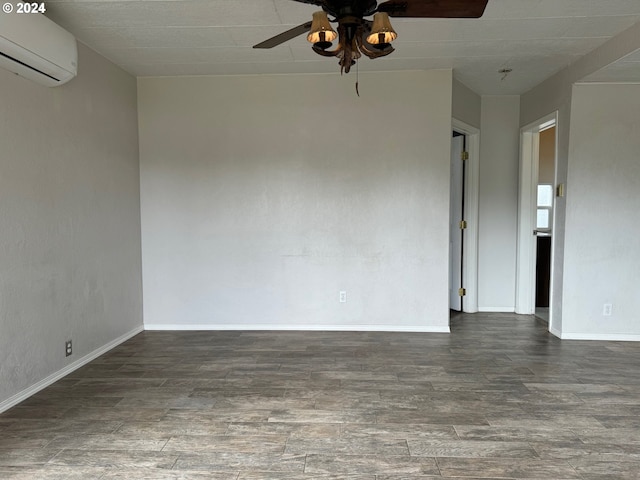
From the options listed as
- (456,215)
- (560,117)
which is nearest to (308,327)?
(456,215)

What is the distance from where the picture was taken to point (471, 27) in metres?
2.97

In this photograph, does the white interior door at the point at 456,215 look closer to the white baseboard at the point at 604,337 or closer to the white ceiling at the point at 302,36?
the white ceiling at the point at 302,36

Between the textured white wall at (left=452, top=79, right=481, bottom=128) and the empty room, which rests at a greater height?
the textured white wall at (left=452, top=79, right=481, bottom=128)

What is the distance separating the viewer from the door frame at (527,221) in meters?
4.84

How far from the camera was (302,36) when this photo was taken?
3.09 metres

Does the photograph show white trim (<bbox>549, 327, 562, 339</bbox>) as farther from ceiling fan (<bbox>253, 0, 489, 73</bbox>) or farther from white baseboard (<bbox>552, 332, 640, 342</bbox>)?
ceiling fan (<bbox>253, 0, 489, 73</bbox>)

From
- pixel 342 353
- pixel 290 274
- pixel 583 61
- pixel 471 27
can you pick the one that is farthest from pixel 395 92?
pixel 342 353

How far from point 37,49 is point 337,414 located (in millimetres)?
2948

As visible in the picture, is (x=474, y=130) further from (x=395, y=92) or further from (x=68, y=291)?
(x=68, y=291)

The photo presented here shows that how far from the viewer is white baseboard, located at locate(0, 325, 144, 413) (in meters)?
2.56

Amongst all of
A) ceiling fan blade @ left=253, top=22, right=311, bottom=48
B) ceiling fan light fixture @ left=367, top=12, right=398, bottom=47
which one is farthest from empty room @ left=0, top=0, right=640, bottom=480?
ceiling fan blade @ left=253, top=22, right=311, bottom=48

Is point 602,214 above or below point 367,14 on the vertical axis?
below

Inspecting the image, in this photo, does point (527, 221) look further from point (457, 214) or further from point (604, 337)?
point (604, 337)

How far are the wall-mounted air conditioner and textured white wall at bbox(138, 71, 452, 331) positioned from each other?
1321 millimetres
